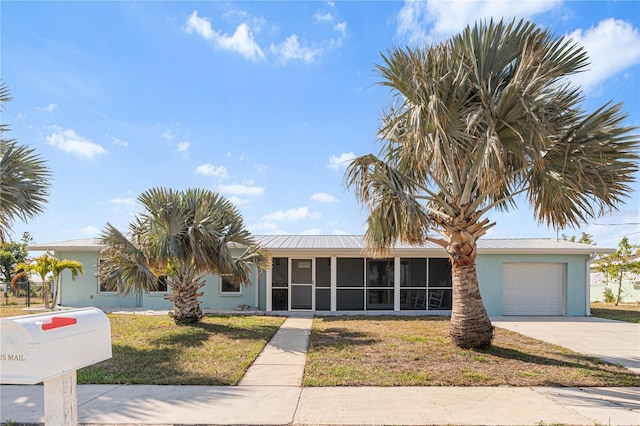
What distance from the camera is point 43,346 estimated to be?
2.52 metres

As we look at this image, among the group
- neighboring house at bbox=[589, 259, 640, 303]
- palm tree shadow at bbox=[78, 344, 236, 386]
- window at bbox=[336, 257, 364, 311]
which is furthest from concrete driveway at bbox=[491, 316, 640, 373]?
neighboring house at bbox=[589, 259, 640, 303]

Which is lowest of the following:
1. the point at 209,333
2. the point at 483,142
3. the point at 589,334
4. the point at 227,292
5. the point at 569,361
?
the point at 589,334

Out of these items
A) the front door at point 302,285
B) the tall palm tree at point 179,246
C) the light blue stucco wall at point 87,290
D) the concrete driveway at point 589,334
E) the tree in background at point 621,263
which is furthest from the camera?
the tree in background at point 621,263

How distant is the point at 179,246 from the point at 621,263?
22.4 meters

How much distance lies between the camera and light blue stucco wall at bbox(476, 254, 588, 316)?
15.0 metres

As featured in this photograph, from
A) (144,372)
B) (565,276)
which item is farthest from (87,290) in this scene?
(565,276)

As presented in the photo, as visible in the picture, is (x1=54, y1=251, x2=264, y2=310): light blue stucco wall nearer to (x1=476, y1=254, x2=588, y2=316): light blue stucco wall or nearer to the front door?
the front door

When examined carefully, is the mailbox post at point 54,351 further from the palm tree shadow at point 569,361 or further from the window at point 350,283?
the window at point 350,283

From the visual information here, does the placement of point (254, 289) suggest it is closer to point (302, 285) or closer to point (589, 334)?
point (302, 285)

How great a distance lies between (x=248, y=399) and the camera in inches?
214

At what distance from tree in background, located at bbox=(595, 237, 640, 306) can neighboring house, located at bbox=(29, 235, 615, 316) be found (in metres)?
7.88

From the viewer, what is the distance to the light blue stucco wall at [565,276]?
15.0 m

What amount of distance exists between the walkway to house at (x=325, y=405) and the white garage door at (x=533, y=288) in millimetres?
→ 9558

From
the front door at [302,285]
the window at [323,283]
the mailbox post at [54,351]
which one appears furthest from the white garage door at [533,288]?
the mailbox post at [54,351]
